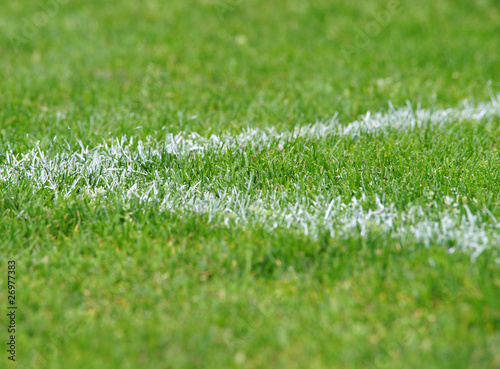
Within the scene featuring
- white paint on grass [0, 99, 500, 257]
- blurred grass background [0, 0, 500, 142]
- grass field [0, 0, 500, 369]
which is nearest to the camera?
grass field [0, 0, 500, 369]

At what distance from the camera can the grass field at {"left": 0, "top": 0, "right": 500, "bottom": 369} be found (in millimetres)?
2006

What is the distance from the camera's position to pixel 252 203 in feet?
9.39

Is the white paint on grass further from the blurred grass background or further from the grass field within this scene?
the blurred grass background

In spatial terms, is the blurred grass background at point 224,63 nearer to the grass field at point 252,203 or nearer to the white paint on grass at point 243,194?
the grass field at point 252,203

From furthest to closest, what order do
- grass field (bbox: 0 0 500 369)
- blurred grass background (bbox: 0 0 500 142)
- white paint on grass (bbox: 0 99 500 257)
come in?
1. blurred grass background (bbox: 0 0 500 142)
2. white paint on grass (bbox: 0 99 500 257)
3. grass field (bbox: 0 0 500 369)

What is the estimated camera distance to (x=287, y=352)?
76.2 inches

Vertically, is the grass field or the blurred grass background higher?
the blurred grass background

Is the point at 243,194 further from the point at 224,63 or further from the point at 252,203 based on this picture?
the point at 224,63

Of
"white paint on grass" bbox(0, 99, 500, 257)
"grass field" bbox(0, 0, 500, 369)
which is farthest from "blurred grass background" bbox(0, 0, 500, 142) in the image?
"white paint on grass" bbox(0, 99, 500, 257)

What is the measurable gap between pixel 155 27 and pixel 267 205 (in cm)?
385

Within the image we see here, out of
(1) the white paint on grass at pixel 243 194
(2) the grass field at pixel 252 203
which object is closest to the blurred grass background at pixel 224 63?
(2) the grass field at pixel 252 203

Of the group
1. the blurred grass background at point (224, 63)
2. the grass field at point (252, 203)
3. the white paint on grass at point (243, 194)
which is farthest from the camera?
the blurred grass background at point (224, 63)

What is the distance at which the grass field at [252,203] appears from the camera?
79.0 inches

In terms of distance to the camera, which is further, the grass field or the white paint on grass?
the white paint on grass
